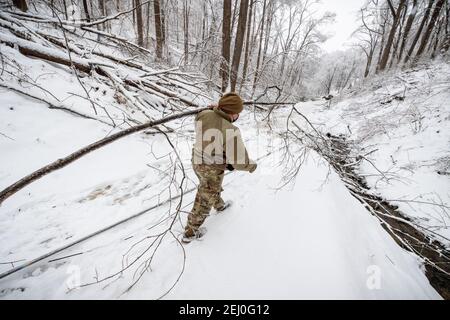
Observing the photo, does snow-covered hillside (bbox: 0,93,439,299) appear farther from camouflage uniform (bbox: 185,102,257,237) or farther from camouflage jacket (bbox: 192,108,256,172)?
camouflage jacket (bbox: 192,108,256,172)

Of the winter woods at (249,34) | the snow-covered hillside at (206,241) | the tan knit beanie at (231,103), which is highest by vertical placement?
the winter woods at (249,34)

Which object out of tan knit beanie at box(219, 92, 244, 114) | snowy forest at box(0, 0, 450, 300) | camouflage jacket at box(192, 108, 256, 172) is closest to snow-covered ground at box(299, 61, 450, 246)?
snowy forest at box(0, 0, 450, 300)

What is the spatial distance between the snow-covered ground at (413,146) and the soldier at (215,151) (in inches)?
63.9

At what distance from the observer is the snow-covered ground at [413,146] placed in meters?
4.04

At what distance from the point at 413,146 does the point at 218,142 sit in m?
6.13

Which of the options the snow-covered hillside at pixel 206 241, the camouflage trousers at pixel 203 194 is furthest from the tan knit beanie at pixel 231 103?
the snow-covered hillside at pixel 206 241

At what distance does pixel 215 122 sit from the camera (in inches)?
80.6

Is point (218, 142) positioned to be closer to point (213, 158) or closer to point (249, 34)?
point (213, 158)

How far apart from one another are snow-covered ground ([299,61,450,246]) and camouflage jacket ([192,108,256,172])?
159 centimetres

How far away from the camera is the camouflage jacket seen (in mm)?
2062

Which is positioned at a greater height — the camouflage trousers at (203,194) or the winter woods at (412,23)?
the winter woods at (412,23)

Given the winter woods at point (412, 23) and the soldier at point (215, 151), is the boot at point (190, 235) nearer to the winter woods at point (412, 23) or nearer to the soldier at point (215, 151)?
the soldier at point (215, 151)
